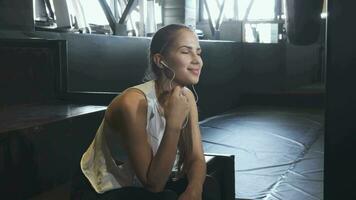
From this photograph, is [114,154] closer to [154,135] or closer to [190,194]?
[154,135]

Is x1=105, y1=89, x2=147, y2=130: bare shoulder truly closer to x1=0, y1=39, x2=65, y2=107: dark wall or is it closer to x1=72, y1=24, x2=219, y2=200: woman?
x1=72, y1=24, x2=219, y2=200: woman

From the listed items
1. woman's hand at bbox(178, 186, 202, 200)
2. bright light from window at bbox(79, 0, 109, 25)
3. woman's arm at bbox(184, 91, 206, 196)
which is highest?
bright light from window at bbox(79, 0, 109, 25)

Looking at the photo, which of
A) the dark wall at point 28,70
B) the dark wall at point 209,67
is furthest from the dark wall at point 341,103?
the dark wall at point 28,70

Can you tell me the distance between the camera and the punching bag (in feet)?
4.25

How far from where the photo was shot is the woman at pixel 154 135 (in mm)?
1256

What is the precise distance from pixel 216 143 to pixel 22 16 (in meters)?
1.90

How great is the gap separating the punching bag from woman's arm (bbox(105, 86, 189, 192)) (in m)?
0.45

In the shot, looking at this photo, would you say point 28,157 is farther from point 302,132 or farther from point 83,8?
point 83,8

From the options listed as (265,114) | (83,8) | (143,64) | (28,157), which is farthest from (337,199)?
(83,8)

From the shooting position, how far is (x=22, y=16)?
2.94 m

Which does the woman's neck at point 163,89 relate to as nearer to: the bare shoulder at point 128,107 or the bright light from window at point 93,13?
the bare shoulder at point 128,107

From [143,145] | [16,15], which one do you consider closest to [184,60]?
[143,145]

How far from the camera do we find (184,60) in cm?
132

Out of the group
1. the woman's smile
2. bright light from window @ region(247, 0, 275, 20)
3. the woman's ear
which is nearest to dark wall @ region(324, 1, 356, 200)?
the woman's smile
